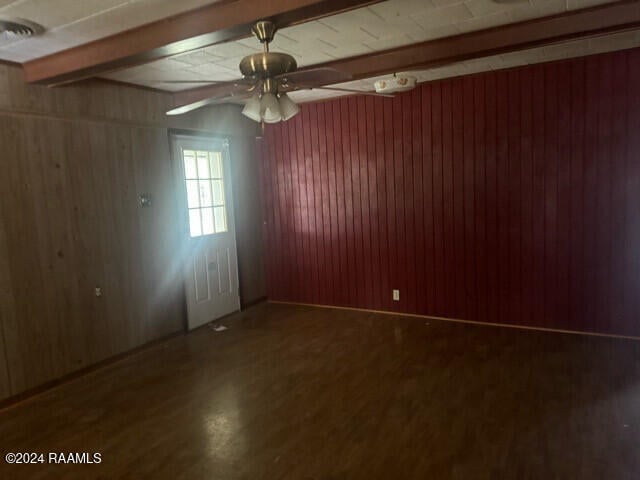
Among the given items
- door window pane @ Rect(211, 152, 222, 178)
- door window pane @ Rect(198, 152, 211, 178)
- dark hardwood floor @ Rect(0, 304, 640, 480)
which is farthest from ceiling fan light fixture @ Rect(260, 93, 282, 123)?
door window pane @ Rect(211, 152, 222, 178)

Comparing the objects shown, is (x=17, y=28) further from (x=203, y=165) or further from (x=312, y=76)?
(x=203, y=165)

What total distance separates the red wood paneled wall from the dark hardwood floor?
508 millimetres

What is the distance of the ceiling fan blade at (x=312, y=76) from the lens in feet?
7.18

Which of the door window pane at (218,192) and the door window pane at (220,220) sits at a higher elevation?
the door window pane at (218,192)

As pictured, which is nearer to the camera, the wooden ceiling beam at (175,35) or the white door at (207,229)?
the wooden ceiling beam at (175,35)

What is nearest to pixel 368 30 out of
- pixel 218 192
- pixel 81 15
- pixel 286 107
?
pixel 286 107

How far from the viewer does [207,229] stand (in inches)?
196


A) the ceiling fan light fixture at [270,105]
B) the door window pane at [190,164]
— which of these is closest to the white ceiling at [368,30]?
the ceiling fan light fixture at [270,105]

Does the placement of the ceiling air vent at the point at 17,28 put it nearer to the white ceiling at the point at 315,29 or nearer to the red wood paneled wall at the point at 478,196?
the white ceiling at the point at 315,29

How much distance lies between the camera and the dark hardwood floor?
242 centimetres

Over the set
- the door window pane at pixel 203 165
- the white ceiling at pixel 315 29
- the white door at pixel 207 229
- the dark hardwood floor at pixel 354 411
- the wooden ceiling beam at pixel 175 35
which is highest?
the white ceiling at pixel 315 29

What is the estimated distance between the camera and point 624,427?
8.65 feet

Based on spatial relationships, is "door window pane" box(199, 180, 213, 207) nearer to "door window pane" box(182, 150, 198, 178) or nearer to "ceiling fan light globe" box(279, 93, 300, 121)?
"door window pane" box(182, 150, 198, 178)

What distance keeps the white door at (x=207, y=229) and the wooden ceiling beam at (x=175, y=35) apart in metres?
1.47
